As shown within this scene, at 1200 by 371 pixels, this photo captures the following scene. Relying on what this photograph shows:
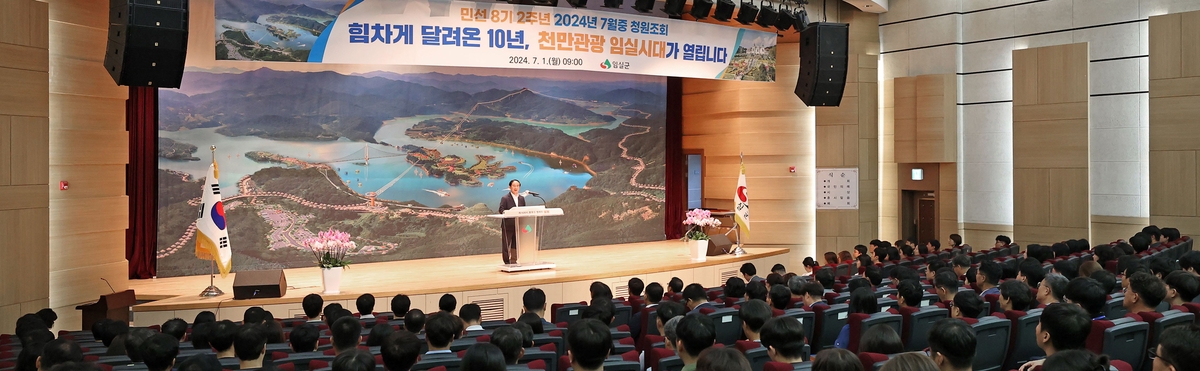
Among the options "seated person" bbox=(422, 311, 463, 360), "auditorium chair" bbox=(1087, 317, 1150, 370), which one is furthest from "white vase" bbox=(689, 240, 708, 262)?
"seated person" bbox=(422, 311, 463, 360)

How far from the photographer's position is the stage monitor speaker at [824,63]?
10.8 m

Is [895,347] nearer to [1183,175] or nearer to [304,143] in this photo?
[304,143]

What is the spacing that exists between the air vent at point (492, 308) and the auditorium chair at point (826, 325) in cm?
435

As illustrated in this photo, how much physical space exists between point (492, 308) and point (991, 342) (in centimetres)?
559

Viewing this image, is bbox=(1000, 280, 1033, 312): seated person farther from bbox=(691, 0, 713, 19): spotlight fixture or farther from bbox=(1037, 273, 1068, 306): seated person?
bbox=(691, 0, 713, 19): spotlight fixture

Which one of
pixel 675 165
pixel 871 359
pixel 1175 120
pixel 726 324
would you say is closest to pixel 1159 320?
pixel 871 359

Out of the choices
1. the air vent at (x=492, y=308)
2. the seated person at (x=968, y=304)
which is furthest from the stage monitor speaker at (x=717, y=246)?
the seated person at (x=968, y=304)

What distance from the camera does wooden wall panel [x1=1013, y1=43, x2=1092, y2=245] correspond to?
38.6 ft

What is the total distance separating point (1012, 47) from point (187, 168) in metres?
10.8

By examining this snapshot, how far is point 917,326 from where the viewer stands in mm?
4676

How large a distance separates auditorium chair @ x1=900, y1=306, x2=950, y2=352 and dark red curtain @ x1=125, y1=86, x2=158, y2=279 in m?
8.26

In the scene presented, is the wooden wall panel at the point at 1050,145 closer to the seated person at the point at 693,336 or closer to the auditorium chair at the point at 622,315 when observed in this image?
the auditorium chair at the point at 622,315

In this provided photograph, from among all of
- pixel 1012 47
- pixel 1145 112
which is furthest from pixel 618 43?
pixel 1145 112

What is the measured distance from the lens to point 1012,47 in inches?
493
